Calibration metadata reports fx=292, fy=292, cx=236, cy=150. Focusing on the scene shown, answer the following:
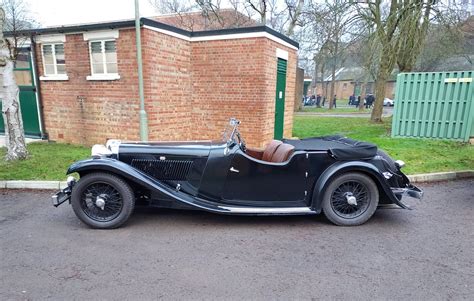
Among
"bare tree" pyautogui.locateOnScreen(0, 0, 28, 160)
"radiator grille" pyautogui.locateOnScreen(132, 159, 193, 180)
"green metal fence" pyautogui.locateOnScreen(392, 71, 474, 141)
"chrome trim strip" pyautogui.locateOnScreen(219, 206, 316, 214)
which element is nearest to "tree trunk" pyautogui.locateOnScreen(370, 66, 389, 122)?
"green metal fence" pyautogui.locateOnScreen(392, 71, 474, 141)

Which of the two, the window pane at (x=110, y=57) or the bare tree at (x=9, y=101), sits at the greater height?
the window pane at (x=110, y=57)

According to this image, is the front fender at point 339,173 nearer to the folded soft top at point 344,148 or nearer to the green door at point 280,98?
the folded soft top at point 344,148

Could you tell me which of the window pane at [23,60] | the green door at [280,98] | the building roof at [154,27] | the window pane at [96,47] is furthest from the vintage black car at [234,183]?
the window pane at [23,60]

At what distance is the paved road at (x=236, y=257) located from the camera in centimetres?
243

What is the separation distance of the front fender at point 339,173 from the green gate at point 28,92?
29.6 ft

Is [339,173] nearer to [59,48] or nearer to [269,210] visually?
[269,210]

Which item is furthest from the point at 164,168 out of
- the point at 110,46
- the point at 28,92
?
the point at 28,92

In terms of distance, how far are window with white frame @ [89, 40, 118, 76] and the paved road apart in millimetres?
4665

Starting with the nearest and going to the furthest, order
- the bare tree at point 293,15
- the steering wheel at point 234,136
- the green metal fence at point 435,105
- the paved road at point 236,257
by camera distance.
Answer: the paved road at point 236,257
the steering wheel at point 234,136
the green metal fence at point 435,105
the bare tree at point 293,15

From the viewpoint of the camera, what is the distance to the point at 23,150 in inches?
249

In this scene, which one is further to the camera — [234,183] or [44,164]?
[44,164]

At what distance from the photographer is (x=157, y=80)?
7457 mm

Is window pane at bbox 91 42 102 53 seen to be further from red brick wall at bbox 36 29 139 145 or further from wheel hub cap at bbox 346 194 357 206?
wheel hub cap at bbox 346 194 357 206

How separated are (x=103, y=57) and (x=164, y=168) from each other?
550 cm
